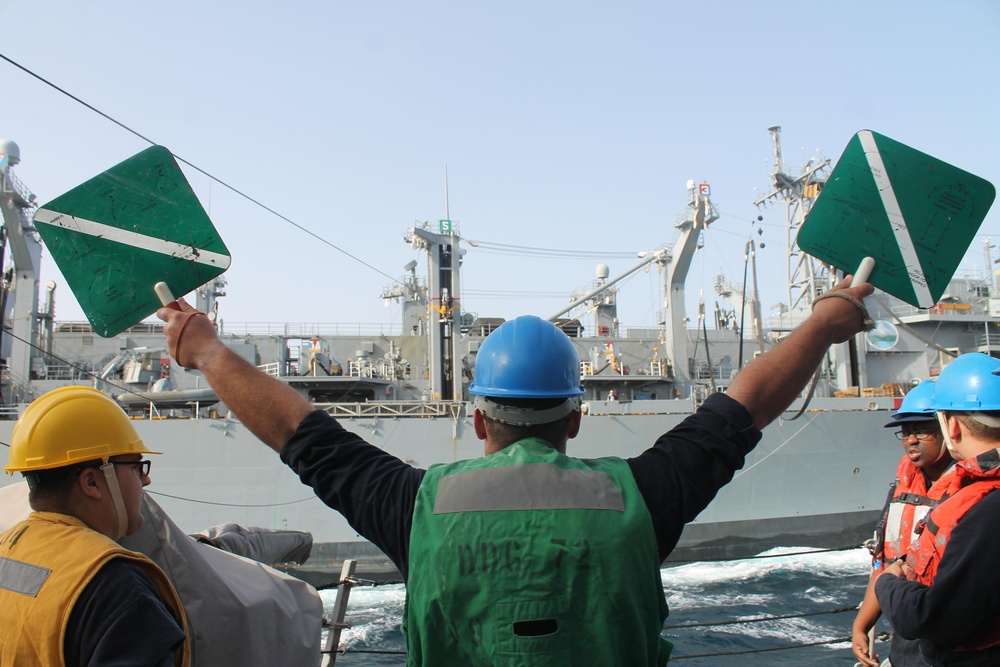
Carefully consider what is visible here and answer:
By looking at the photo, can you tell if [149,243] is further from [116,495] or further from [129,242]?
[116,495]

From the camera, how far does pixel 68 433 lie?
1350 mm

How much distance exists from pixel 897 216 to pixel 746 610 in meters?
10.4

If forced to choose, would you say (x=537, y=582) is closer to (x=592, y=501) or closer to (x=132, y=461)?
(x=592, y=501)

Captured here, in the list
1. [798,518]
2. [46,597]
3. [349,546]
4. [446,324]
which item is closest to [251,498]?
[349,546]

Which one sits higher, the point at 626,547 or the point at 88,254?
the point at 88,254

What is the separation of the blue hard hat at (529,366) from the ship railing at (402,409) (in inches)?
478

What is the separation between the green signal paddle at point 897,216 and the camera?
158 cm

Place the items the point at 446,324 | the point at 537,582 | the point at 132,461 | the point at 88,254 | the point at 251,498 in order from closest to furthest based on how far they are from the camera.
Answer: the point at 537,582, the point at 132,461, the point at 88,254, the point at 251,498, the point at 446,324

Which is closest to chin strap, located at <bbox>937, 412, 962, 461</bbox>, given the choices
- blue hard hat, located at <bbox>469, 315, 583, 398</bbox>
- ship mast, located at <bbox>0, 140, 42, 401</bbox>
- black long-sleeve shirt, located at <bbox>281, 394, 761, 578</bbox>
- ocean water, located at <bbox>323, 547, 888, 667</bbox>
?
black long-sleeve shirt, located at <bbox>281, 394, 761, 578</bbox>

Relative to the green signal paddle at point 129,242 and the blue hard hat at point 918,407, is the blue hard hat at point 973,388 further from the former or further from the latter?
the green signal paddle at point 129,242

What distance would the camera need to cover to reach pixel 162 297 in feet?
5.07

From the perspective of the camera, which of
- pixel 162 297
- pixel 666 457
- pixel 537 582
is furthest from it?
pixel 162 297

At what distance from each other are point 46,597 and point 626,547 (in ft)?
3.22

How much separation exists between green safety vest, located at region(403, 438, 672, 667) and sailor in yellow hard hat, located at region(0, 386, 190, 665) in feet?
1.65
